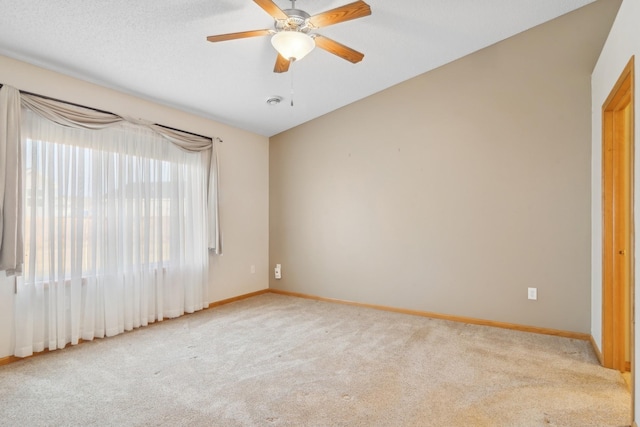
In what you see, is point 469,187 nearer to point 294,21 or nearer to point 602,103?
point 602,103

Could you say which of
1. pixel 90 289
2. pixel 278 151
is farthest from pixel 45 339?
pixel 278 151

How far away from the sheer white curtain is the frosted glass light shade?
1.98 m

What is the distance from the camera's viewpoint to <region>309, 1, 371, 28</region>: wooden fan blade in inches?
77.2

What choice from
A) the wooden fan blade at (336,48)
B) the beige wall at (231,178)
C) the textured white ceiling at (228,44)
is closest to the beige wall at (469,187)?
the textured white ceiling at (228,44)

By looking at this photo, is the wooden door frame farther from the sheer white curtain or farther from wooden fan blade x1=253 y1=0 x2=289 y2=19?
the sheer white curtain

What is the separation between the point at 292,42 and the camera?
2154 millimetres

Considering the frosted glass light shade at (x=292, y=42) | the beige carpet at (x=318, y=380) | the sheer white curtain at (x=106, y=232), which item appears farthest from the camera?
the sheer white curtain at (x=106, y=232)

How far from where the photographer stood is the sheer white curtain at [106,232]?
8.86 feet

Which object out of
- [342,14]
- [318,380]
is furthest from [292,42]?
[318,380]

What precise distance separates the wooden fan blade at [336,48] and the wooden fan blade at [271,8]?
11.9 inches

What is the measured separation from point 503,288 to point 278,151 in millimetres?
3399

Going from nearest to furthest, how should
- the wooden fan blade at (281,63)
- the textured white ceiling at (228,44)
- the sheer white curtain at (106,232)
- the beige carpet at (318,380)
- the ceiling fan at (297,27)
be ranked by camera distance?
1. the beige carpet at (318,380)
2. the ceiling fan at (297,27)
3. the textured white ceiling at (228,44)
4. the wooden fan blade at (281,63)
5. the sheer white curtain at (106,232)

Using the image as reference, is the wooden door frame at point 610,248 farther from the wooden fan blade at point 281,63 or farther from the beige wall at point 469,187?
the wooden fan blade at point 281,63

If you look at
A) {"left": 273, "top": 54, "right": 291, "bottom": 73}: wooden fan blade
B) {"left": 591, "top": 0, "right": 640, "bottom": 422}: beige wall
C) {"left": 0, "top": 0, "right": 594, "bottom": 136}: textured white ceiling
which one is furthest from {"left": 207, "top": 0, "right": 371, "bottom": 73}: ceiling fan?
{"left": 591, "top": 0, "right": 640, "bottom": 422}: beige wall
